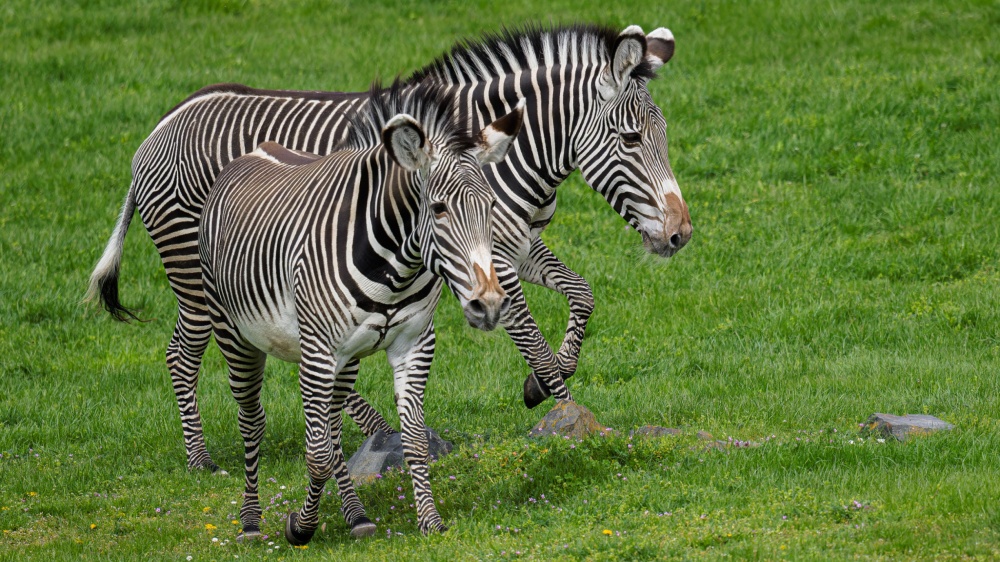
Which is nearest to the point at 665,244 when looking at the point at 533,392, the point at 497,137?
the point at 533,392

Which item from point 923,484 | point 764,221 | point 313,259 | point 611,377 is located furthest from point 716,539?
point 764,221

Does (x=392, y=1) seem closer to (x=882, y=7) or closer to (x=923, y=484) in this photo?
(x=882, y=7)

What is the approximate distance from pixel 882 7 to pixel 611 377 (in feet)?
41.6

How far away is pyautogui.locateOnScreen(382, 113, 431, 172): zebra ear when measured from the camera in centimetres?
576

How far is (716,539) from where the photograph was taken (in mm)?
5934

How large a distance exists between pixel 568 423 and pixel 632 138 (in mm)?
2069

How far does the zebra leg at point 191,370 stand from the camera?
9.36 metres

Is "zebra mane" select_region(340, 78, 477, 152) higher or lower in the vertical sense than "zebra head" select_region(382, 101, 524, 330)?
higher

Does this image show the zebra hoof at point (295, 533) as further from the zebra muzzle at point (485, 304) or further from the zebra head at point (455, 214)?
the zebra muzzle at point (485, 304)

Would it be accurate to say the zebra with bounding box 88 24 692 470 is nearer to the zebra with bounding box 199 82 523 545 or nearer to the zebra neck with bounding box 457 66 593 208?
the zebra neck with bounding box 457 66 593 208

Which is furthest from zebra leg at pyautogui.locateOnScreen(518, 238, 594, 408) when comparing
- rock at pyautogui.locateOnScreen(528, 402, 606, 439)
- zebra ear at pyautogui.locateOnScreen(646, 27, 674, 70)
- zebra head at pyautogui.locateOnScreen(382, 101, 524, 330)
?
zebra head at pyautogui.locateOnScreen(382, 101, 524, 330)

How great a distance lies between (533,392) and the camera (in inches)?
351

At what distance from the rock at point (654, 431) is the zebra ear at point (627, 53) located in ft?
8.26

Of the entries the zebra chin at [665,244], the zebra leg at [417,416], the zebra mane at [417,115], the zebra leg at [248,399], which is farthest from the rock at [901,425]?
the zebra leg at [248,399]
